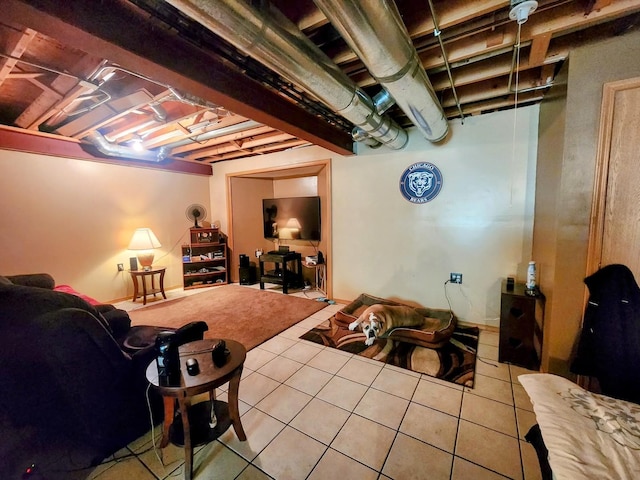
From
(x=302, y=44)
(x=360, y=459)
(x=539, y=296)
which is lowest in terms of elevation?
(x=360, y=459)

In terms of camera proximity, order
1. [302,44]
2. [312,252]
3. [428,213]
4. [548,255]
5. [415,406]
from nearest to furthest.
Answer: [302,44]
[415,406]
[548,255]
[428,213]
[312,252]

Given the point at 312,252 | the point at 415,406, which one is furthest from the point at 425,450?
the point at 312,252

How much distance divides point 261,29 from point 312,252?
3929mm

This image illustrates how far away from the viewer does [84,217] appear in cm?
361

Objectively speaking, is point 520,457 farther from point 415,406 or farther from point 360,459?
point 360,459

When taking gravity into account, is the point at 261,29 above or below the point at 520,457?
above

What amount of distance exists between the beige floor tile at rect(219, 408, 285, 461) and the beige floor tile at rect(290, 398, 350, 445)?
5.2 inches

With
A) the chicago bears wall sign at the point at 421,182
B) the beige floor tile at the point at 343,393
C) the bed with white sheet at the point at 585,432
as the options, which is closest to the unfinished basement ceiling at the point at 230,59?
the chicago bears wall sign at the point at 421,182

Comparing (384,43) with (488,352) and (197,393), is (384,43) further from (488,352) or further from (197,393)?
(488,352)

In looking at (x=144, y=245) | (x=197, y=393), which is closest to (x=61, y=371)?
(x=197, y=393)

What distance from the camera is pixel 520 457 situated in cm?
139

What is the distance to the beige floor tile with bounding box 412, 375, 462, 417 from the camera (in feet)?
5.77

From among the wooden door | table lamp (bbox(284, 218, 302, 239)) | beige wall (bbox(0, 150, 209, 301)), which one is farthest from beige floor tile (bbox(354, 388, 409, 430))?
beige wall (bbox(0, 150, 209, 301))

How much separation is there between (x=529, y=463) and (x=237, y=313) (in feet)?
10.0
